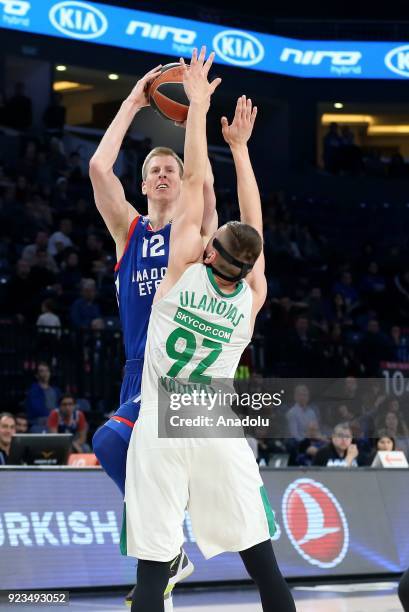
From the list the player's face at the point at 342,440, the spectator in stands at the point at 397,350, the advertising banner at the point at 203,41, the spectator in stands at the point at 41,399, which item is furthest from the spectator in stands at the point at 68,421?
the advertising banner at the point at 203,41

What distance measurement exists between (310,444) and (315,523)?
3.64 meters

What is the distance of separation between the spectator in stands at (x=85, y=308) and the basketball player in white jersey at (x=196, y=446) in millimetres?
10982

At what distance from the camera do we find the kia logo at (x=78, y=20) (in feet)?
71.1

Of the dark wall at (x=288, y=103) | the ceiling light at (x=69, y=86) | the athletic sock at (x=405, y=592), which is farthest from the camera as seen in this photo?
the dark wall at (x=288, y=103)

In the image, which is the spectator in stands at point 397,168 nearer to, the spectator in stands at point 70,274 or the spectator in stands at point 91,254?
the spectator in stands at point 91,254

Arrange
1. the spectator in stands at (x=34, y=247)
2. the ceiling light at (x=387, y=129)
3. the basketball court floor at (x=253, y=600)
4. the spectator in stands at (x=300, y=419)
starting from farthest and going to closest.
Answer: the ceiling light at (x=387, y=129), the spectator in stands at (x=34, y=247), the spectator in stands at (x=300, y=419), the basketball court floor at (x=253, y=600)

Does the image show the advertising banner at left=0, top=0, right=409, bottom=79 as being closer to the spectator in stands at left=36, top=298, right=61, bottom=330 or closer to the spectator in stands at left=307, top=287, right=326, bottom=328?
the spectator in stands at left=307, top=287, right=326, bottom=328

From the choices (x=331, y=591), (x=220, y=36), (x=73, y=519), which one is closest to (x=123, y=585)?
(x=73, y=519)

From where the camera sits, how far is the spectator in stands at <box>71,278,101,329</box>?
1577cm

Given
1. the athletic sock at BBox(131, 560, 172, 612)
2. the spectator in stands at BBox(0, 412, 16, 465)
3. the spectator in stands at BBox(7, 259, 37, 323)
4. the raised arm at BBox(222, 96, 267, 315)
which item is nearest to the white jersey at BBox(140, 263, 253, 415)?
the raised arm at BBox(222, 96, 267, 315)

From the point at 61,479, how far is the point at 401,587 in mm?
4085

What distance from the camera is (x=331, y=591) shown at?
899 cm

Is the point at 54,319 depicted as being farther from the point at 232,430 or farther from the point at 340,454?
the point at 232,430

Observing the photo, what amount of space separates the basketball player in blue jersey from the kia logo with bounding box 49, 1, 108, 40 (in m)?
16.7
